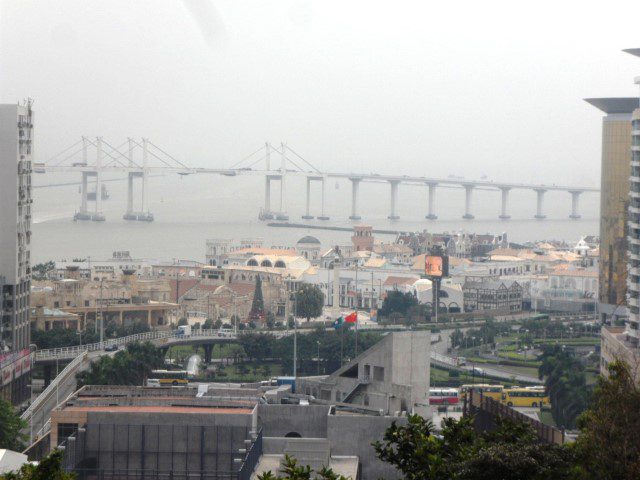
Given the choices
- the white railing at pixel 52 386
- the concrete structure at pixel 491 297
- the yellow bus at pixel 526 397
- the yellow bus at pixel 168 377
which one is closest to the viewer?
the white railing at pixel 52 386

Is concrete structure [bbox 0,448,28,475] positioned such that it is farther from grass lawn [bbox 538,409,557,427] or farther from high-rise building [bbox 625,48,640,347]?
high-rise building [bbox 625,48,640,347]

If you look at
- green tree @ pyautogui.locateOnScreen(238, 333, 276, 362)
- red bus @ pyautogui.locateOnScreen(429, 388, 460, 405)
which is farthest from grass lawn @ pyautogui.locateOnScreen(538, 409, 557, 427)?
green tree @ pyautogui.locateOnScreen(238, 333, 276, 362)

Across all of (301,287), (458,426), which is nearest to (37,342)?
(301,287)

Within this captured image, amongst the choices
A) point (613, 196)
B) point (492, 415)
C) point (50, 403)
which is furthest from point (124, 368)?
point (613, 196)

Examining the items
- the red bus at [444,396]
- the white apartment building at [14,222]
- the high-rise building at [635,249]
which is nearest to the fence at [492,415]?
the red bus at [444,396]

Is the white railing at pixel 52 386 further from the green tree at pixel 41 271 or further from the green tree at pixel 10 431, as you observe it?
the green tree at pixel 41 271

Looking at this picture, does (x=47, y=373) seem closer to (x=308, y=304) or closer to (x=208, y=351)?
(x=208, y=351)
